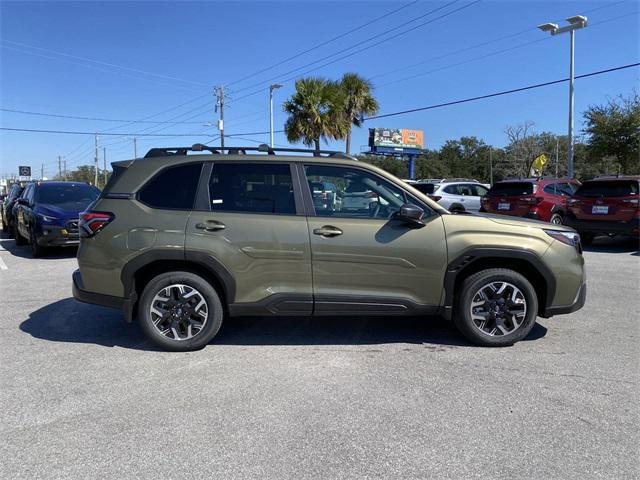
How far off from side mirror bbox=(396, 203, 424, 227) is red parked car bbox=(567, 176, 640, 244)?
28.0ft

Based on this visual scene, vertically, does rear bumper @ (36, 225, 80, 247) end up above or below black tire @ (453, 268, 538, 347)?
above

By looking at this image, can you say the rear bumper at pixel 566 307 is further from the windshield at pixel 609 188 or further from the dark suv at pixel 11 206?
the dark suv at pixel 11 206

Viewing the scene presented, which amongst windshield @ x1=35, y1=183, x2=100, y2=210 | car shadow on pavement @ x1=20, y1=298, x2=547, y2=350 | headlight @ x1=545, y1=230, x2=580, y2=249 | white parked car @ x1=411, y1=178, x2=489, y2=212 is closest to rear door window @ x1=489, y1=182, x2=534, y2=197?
white parked car @ x1=411, y1=178, x2=489, y2=212

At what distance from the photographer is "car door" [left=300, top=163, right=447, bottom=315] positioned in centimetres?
445

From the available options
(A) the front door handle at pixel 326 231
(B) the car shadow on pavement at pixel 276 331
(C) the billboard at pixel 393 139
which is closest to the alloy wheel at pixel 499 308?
(B) the car shadow on pavement at pixel 276 331

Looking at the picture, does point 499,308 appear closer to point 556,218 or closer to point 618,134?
point 556,218

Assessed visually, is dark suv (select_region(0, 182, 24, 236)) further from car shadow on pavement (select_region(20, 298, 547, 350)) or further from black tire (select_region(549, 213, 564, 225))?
black tire (select_region(549, 213, 564, 225))

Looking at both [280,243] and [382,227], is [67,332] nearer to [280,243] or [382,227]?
[280,243]

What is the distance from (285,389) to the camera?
378 centimetres

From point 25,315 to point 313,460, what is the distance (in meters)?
4.61

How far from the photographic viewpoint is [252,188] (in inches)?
182

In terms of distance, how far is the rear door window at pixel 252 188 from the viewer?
15.0 ft

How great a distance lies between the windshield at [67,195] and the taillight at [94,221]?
7165 mm

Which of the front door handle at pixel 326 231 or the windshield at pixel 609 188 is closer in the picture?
the front door handle at pixel 326 231
